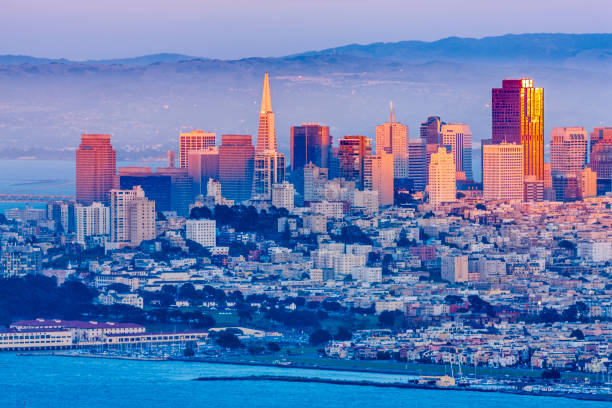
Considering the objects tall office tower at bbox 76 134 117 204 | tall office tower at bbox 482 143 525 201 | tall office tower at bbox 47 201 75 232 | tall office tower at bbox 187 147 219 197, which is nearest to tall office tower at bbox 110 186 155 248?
tall office tower at bbox 47 201 75 232

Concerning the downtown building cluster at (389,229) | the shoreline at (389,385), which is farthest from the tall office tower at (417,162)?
the shoreline at (389,385)

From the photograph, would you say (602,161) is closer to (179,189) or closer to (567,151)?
(567,151)

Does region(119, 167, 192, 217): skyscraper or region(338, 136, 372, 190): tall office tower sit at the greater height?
region(338, 136, 372, 190): tall office tower

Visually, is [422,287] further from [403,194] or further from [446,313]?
[403,194]

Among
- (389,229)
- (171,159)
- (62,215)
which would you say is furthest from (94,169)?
(389,229)

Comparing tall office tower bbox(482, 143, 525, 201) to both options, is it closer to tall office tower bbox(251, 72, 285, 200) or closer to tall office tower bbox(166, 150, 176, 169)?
tall office tower bbox(251, 72, 285, 200)
